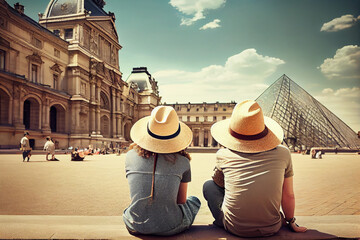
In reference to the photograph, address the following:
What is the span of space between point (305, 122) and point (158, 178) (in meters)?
45.3

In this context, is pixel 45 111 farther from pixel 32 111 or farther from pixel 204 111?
pixel 204 111

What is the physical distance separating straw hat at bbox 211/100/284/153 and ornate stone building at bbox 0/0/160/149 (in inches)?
229

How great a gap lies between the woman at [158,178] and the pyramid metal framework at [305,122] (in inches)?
1661

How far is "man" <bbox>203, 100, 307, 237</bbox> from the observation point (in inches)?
98.0

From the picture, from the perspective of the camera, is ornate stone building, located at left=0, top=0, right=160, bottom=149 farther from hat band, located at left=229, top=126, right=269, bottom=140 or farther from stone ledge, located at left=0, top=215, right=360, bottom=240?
hat band, located at left=229, top=126, right=269, bottom=140

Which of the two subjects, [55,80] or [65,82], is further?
[65,82]

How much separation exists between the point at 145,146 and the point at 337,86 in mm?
4975

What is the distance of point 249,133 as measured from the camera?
2662 millimetres

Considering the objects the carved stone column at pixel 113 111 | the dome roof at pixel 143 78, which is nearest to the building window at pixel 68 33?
the dome roof at pixel 143 78

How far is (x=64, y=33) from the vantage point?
2369 centimetres

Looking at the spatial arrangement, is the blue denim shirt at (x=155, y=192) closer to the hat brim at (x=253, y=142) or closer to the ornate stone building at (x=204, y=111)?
the hat brim at (x=253, y=142)

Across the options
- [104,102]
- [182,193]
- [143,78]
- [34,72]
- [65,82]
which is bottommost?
[182,193]

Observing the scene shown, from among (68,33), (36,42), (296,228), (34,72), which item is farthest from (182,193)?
(68,33)

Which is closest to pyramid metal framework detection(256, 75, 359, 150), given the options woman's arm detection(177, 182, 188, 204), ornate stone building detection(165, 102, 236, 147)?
ornate stone building detection(165, 102, 236, 147)
